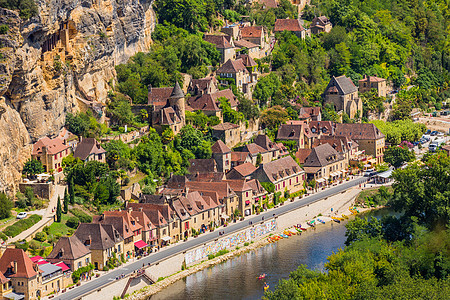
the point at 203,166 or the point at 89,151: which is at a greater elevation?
the point at 89,151

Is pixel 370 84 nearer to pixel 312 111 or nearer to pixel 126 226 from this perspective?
pixel 312 111

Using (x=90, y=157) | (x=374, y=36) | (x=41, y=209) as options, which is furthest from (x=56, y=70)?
(x=374, y=36)

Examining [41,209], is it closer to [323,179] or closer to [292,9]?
[323,179]

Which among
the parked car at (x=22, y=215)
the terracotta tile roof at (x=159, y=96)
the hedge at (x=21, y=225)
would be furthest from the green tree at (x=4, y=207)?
the terracotta tile roof at (x=159, y=96)

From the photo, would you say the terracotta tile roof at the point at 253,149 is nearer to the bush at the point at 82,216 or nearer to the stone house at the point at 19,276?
the bush at the point at 82,216

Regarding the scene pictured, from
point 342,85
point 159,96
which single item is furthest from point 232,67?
point 342,85

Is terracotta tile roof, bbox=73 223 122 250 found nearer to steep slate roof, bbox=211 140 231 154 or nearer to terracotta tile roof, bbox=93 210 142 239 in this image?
terracotta tile roof, bbox=93 210 142 239
